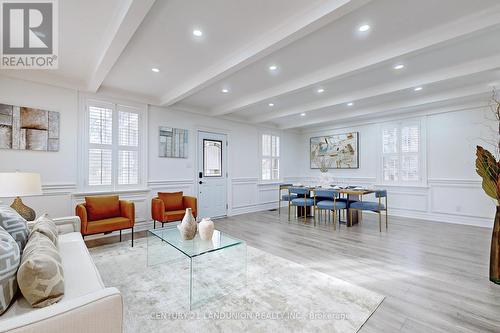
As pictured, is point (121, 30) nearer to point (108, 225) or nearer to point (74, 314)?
point (74, 314)

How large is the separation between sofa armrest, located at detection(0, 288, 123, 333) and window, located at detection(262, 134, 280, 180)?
20.0ft

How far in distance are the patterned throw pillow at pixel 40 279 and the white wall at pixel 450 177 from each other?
6.68 meters

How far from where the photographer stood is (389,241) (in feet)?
12.6

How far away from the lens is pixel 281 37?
96.6 inches

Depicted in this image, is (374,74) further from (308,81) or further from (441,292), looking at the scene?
(441,292)

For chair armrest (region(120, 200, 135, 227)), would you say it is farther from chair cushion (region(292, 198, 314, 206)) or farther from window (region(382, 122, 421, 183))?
window (region(382, 122, 421, 183))

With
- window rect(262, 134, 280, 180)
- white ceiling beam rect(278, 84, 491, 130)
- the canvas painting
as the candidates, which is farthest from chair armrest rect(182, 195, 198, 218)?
white ceiling beam rect(278, 84, 491, 130)

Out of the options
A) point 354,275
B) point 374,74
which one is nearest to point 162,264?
point 354,275

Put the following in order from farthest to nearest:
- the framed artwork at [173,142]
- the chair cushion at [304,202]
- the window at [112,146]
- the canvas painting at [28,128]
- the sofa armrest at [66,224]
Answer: the chair cushion at [304,202], the framed artwork at [173,142], the window at [112,146], the canvas painting at [28,128], the sofa armrest at [66,224]

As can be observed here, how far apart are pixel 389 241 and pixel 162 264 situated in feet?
11.7

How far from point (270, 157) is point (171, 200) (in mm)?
3705

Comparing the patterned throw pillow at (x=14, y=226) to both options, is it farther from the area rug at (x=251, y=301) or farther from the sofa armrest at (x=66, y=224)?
the sofa armrest at (x=66, y=224)

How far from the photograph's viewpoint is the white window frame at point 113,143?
13.1ft

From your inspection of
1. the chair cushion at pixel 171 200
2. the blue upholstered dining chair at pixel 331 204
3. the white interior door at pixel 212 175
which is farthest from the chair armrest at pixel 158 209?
the blue upholstered dining chair at pixel 331 204
